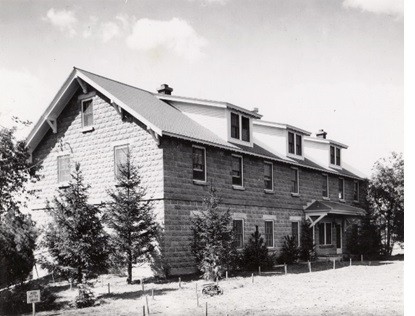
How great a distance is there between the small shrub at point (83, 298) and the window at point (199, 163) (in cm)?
829

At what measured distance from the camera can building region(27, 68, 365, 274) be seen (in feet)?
66.0

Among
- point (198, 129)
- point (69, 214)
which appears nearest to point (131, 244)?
point (69, 214)

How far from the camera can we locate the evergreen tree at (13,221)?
16.4 m

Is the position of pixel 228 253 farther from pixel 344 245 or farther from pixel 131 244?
pixel 344 245

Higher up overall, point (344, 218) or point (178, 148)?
point (178, 148)

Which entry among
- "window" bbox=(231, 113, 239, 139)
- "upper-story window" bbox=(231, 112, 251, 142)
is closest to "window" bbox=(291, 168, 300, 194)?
"upper-story window" bbox=(231, 112, 251, 142)

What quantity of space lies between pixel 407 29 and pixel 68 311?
11500mm

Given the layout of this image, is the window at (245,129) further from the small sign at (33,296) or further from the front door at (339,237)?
the small sign at (33,296)

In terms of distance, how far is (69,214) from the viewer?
15.1 m

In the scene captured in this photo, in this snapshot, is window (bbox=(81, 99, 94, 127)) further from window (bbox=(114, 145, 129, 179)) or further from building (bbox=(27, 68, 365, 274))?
window (bbox=(114, 145, 129, 179))

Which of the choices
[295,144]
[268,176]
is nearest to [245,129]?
[268,176]

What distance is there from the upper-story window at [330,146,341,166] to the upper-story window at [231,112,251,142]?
11.3 meters

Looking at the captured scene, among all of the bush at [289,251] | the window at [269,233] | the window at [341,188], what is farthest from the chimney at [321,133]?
the window at [269,233]

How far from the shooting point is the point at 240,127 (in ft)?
81.9
